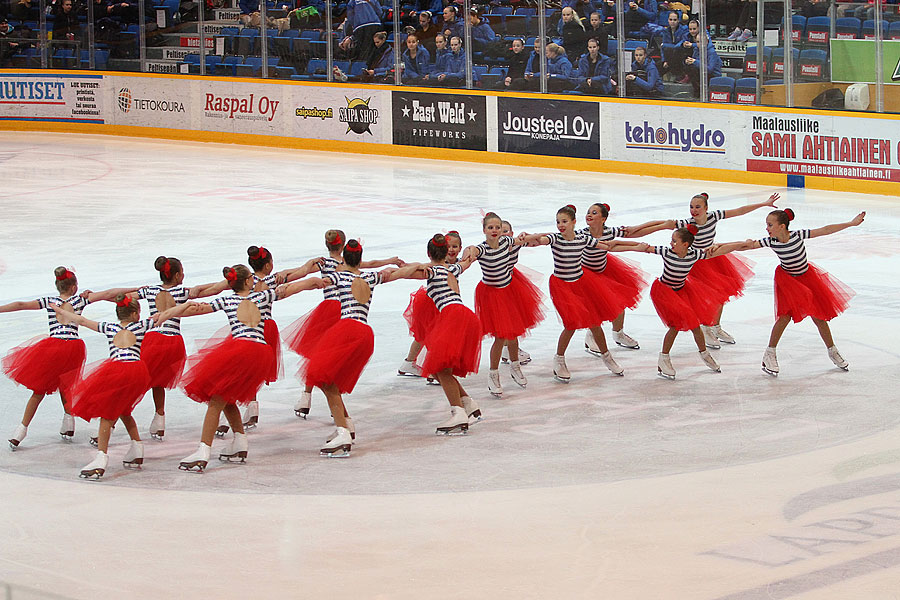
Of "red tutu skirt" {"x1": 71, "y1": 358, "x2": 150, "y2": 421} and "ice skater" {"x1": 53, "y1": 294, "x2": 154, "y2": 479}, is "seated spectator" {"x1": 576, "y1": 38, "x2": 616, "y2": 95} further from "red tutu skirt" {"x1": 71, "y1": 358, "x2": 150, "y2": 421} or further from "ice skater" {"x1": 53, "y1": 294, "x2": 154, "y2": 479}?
"red tutu skirt" {"x1": 71, "y1": 358, "x2": 150, "y2": 421}

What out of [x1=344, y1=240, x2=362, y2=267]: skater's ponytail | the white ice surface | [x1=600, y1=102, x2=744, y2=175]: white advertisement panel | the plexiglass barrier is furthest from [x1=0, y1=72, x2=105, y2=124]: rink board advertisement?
[x1=344, y1=240, x2=362, y2=267]: skater's ponytail

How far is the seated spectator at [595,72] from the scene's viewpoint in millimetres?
20203

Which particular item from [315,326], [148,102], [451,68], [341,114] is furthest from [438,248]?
[148,102]

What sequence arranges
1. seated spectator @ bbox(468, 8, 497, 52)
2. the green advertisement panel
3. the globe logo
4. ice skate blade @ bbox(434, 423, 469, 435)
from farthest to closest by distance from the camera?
the globe logo → seated spectator @ bbox(468, 8, 497, 52) → the green advertisement panel → ice skate blade @ bbox(434, 423, 469, 435)

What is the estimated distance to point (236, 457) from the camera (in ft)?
24.5

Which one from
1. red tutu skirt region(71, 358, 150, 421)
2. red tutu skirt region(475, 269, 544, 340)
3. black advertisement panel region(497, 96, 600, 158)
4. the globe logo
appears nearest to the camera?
red tutu skirt region(71, 358, 150, 421)

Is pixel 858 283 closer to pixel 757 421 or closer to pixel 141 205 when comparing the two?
pixel 757 421

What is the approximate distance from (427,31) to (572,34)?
312 centimetres

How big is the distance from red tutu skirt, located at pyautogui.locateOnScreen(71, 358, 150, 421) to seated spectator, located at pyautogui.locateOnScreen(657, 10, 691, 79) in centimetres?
1352

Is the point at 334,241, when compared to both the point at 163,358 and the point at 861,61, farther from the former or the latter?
the point at 861,61

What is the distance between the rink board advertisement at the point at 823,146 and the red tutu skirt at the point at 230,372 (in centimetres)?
1227

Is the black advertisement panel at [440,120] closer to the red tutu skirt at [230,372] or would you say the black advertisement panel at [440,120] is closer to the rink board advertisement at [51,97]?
the rink board advertisement at [51,97]

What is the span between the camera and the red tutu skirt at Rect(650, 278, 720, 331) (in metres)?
9.21

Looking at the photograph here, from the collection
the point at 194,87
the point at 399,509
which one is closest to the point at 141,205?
the point at 194,87
